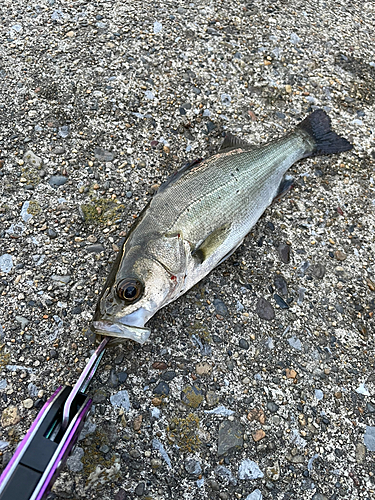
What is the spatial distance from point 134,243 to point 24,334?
1.00 metres

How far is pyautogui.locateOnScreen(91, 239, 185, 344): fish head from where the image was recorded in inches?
90.7

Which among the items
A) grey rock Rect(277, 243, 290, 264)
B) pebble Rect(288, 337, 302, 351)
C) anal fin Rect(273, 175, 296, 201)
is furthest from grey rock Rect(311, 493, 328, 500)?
anal fin Rect(273, 175, 296, 201)

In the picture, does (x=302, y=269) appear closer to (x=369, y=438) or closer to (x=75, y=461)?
(x=369, y=438)

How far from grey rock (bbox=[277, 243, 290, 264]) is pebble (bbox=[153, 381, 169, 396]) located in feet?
4.51

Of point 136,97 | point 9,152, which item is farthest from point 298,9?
point 9,152

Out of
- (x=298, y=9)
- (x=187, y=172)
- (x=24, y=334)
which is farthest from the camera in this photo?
(x=298, y=9)

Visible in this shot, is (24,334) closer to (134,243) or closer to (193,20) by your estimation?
(134,243)

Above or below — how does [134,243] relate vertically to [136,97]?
below

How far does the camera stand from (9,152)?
331 cm

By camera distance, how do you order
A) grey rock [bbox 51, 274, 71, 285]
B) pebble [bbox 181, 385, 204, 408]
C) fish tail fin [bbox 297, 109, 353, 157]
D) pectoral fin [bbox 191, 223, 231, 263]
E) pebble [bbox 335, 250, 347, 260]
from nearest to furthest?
1. pebble [bbox 181, 385, 204, 408]
2. pectoral fin [bbox 191, 223, 231, 263]
3. grey rock [bbox 51, 274, 71, 285]
4. pebble [bbox 335, 250, 347, 260]
5. fish tail fin [bbox 297, 109, 353, 157]

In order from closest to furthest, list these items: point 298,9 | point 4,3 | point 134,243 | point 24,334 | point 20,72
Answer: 1. point 134,243
2. point 24,334
3. point 20,72
4. point 4,3
5. point 298,9

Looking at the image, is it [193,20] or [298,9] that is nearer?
[193,20]

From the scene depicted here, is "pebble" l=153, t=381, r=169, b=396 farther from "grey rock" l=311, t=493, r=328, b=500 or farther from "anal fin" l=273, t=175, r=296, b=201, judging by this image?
"anal fin" l=273, t=175, r=296, b=201

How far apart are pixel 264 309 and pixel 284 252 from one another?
21.5 inches
